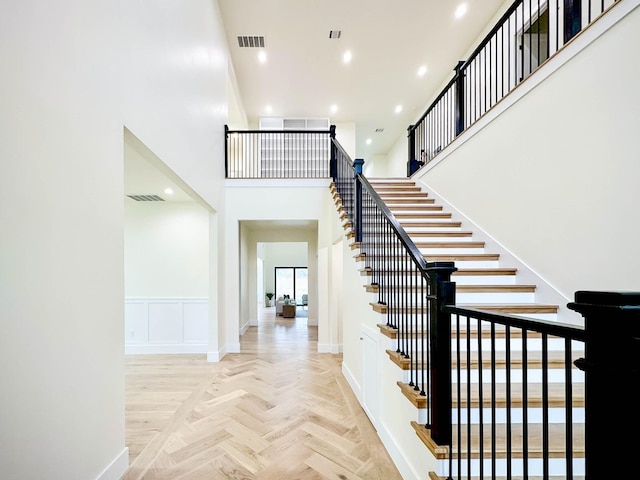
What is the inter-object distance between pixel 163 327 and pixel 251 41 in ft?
17.8

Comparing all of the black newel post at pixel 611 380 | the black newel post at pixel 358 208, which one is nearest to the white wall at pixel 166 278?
the black newel post at pixel 358 208

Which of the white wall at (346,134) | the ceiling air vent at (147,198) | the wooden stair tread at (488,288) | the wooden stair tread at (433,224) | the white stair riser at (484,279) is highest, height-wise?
the white wall at (346,134)

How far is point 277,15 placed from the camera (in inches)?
229

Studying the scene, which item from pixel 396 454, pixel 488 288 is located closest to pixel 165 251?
pixel 396 454

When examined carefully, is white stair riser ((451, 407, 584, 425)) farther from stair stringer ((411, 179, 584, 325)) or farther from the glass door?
the glass door

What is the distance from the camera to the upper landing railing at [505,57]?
3042 millimetres

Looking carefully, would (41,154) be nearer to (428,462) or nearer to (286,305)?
(428,462)

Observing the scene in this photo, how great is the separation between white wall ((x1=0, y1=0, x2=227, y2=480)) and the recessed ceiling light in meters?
5.09

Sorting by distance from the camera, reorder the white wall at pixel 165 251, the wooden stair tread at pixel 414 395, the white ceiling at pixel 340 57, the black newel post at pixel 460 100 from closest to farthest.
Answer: the wooden stair tread at pixel 414 395
the black newel post at pixel 460 100
the white ceiling at pixel 340 57
the white wall at pixel 165 251

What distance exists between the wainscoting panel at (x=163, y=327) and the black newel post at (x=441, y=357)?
475 cm

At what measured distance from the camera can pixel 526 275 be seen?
10.5 ft

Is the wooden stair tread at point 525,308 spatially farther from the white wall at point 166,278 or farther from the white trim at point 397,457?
the white wall at point 166,278

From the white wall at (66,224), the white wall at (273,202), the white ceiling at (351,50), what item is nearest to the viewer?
the white wall at (66,224)

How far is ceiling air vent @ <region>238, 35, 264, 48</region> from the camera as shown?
638 centimetres
